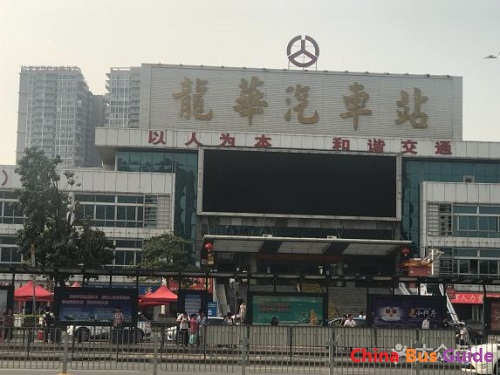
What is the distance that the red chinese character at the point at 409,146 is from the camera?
65375 mm

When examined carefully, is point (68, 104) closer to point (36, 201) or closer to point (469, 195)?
point (469, 195)

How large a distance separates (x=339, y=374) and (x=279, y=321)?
31.7 feet

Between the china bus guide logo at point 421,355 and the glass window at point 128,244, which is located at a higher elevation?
the glass window at point 128,244

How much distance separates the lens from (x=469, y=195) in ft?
212

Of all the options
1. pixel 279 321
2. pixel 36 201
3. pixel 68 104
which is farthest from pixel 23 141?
pixel 279 321

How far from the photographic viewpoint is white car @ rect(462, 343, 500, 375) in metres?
20.5

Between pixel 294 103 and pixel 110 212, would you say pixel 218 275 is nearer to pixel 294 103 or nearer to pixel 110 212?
pixel 110 212

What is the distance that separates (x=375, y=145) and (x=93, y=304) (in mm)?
37609

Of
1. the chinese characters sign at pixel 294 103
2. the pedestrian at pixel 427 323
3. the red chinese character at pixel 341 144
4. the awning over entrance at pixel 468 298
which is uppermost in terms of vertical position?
the chinese characters sign at pixel 294 103

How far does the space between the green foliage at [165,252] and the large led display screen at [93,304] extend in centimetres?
2385

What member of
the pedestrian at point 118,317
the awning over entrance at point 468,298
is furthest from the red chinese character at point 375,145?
the pedestrian at point 118,317

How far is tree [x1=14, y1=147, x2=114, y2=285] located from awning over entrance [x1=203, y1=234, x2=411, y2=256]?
699 inches

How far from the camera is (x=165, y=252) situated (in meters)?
56.5

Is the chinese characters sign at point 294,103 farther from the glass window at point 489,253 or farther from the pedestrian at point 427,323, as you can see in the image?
the pedestrian at point 427,323
